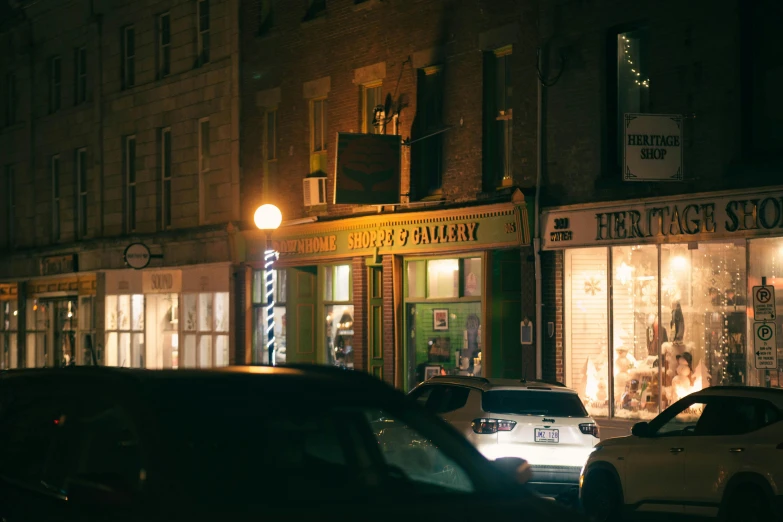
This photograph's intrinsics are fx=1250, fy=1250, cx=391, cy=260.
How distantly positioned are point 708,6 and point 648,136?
2361 millimetres

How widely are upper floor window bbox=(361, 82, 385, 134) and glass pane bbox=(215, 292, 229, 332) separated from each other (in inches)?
302

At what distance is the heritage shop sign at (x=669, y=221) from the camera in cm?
1983

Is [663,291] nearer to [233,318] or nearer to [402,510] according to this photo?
[233,318]

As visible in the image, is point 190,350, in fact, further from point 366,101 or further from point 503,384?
point 503,384

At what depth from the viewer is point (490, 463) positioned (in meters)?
6.13

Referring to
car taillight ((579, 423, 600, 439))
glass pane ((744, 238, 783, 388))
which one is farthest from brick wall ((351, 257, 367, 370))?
car taillight ((579, 423, 600, 439))

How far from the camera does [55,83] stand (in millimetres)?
43656

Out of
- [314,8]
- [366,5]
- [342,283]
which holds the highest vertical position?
[314,8]

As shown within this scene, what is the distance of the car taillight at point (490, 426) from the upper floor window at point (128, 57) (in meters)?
25.9

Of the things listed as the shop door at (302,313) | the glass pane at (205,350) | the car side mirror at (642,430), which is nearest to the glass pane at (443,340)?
the shop door at (302,313)

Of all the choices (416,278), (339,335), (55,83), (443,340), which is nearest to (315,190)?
(339,335)

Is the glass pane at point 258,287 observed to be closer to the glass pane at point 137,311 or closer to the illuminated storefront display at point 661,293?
the glass pane at point 137,311

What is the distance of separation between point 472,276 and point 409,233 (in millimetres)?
2000

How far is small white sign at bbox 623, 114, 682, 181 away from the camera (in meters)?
21.0
